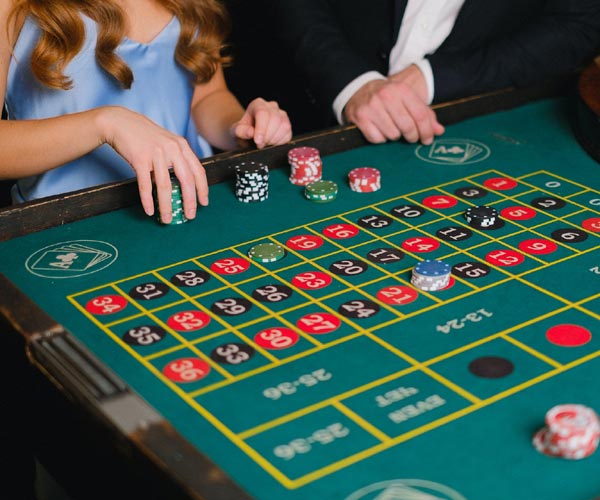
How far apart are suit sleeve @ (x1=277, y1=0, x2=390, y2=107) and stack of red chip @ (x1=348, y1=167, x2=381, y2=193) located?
73cm

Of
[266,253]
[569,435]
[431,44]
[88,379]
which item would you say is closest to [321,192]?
[266,253]

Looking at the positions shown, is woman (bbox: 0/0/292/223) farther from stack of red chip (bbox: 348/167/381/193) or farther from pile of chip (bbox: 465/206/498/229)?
pile of chip (bbox: 465/206/498/229)

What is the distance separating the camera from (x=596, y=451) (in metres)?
1.15

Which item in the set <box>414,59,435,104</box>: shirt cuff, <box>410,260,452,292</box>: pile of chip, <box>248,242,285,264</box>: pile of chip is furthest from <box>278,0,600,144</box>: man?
<box>410,260,452,292</box>: pile of chip

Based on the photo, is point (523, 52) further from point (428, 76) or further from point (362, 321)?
point (362, 321)

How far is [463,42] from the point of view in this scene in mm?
2902

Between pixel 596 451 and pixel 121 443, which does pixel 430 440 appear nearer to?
pixel 596 451

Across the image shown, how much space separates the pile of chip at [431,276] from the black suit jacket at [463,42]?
115 centimetres

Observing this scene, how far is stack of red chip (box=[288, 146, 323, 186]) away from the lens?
2098 millimetres

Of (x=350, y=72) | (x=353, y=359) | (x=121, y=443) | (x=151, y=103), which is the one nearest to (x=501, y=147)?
(x=350, y=72)

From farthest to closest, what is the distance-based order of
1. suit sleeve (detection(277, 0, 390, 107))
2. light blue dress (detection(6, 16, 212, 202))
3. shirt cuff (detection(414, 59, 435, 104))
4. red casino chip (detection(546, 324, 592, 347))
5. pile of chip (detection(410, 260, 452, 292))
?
suit sleeve (detection(277, 0, 390, 107)) → shirt cuff (detection(414, 59, 435, 104)) → light blue dress (detection(6, 16, 212, 202)) → pile of chip (detection(410, 260, 452, 292)) → red casino chip (detection(546, 324, 592, 347))

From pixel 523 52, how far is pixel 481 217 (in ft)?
3.53

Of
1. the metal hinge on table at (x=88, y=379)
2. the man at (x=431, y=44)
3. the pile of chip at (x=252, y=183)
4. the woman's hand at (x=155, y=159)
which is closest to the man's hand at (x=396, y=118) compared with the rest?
the man at (x=431, y=44)

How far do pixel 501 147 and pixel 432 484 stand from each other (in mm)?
1385
